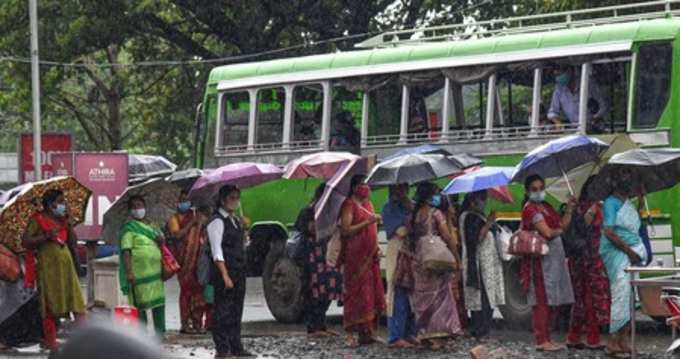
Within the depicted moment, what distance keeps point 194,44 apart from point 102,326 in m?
38.0

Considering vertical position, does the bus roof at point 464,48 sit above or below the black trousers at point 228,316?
above

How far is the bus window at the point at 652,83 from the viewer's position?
1605 centimetres

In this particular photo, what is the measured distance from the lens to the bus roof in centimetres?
1625

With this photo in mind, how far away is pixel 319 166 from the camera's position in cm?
1603

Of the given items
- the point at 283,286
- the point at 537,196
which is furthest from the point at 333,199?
the point at 283,286

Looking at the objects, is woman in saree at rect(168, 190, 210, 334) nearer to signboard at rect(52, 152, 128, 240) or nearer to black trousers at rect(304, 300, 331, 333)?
black trousers at rect(304, 300, 331, 333)

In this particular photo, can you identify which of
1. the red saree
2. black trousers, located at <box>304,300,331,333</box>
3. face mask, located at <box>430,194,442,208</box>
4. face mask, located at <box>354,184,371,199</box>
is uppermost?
face mask, located at <box>354,184,371,199</box>

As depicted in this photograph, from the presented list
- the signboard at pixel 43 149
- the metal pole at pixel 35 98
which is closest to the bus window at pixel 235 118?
the signboard at pixel 43 149

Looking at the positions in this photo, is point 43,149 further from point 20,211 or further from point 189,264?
point 20,211

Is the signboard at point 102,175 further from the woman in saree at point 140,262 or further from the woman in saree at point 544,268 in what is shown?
the woman in saree at point 544,268

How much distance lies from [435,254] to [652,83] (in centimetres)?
310

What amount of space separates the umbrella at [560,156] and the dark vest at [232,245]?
2.46 metres

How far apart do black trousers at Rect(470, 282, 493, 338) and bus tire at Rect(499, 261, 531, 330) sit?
1107mm

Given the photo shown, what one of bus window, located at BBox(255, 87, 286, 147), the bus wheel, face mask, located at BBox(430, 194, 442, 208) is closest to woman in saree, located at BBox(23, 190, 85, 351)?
face mask, located at BBox(430, 194, 442, 208)
